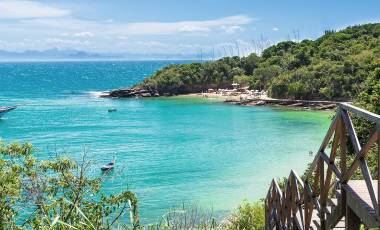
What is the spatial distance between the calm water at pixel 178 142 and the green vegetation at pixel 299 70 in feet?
23.8

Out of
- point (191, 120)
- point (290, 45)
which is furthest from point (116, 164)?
point (290, 45)

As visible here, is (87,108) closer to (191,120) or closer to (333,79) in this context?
(191,120)

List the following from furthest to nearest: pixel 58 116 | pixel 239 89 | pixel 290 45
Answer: pixel 290 45 < pixel 239 89 < pixel 58 116

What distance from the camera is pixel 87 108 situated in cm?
8494

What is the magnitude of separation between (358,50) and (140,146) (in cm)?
4864

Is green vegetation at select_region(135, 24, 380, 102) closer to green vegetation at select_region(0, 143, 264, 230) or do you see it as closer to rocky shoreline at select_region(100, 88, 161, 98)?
rocky shoreline at select_region(100, 88, 161, 98)

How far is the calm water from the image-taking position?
33.8 meters

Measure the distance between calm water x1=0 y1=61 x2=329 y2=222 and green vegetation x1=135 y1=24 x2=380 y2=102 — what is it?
7.26 meters

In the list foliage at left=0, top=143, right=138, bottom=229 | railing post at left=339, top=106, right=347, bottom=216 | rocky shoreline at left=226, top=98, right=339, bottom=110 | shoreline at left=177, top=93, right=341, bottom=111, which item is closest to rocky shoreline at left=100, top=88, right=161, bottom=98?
shoreline at left=177, top=93, right=341, bottom=111

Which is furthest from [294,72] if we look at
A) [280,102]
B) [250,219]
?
[250,219]

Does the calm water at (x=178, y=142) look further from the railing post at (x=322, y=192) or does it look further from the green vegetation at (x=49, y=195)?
the railing post at (x=322, y=192)

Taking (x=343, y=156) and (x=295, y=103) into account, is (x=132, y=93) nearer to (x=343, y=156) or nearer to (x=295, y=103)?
(x=295, y=103)

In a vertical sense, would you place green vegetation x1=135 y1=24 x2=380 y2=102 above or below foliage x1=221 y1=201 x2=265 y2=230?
above

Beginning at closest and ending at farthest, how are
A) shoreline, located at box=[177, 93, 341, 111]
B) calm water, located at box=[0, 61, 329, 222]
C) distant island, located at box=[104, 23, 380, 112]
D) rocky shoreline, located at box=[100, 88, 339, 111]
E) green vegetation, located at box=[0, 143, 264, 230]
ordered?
1. green vegetation, located at box=[0, 143, 264, 230]
2. calm water, located at box=[0, 61, 329, 222]
3. shoreline, located at box=[177, 93, 341, 111]
4. rocky shoreline, located at box=[100, 88, 339, 111]
5. distant island, located at box=[104, 23, 380, 112]
